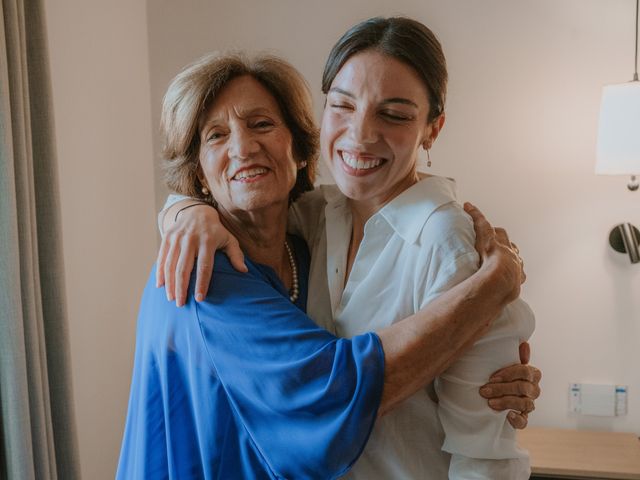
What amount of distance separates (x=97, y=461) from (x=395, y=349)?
1765 mm

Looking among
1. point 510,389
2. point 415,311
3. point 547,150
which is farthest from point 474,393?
point 547,150

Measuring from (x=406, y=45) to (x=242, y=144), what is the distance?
0.35m

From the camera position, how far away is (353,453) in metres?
1.01

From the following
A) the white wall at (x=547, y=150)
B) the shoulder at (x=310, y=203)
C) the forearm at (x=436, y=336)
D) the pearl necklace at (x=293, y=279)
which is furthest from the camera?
the white wall at (x=547, y=150)

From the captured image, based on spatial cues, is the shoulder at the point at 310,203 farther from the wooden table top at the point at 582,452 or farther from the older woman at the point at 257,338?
the wooden table top at the point at 582,452

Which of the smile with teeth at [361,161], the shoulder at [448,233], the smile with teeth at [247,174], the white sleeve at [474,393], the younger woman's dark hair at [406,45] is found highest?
the younger woman's dark hair at [406,45]

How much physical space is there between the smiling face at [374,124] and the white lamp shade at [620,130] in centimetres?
118

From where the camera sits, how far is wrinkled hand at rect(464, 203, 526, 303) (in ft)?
3.39

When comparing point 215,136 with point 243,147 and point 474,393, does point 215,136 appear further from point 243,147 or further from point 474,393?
→ point 474,393

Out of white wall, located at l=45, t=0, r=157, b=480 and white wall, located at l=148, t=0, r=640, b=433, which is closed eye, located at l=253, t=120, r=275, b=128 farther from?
white wall, located at l=148, t=0, r=640, b=433

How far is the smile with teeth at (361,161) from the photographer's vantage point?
1157mm

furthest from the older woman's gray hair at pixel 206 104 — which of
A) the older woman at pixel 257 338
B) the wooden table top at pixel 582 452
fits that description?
the wooden table top at pixel 582 452

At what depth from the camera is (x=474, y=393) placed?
41.1 inches

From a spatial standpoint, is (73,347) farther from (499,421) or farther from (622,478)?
(622,478)
